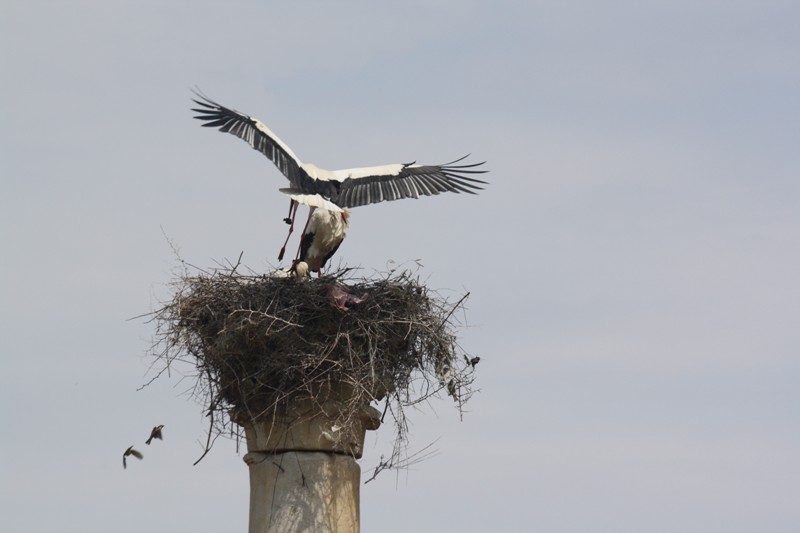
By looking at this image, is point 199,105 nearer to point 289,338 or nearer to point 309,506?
point 289,338

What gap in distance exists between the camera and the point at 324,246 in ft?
45.5

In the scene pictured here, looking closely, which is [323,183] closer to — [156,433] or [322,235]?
[322,235]

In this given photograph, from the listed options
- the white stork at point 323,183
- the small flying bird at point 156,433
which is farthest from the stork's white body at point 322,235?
the small flying bird at point 156,433

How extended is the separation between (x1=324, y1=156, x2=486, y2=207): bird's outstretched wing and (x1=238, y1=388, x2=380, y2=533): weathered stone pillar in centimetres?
355

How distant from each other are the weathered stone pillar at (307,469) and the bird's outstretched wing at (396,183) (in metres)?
3.55

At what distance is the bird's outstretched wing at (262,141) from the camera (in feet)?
44.3

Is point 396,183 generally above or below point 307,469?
above

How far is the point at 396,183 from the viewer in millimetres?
14383

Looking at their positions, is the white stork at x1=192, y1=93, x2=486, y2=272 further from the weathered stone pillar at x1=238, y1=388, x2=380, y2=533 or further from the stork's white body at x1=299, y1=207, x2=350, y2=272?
the weathered stone pillar at x1=238, y1=388, x2=380, y2=533

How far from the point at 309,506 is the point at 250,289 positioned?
2.13m

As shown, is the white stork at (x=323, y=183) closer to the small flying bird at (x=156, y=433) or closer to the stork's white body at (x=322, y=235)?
the stork's white body at (x=322, y=235)

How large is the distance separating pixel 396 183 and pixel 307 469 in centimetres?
467

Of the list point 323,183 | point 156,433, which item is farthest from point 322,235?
point 156,433

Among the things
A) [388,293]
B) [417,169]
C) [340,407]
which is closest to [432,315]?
[388,293]
